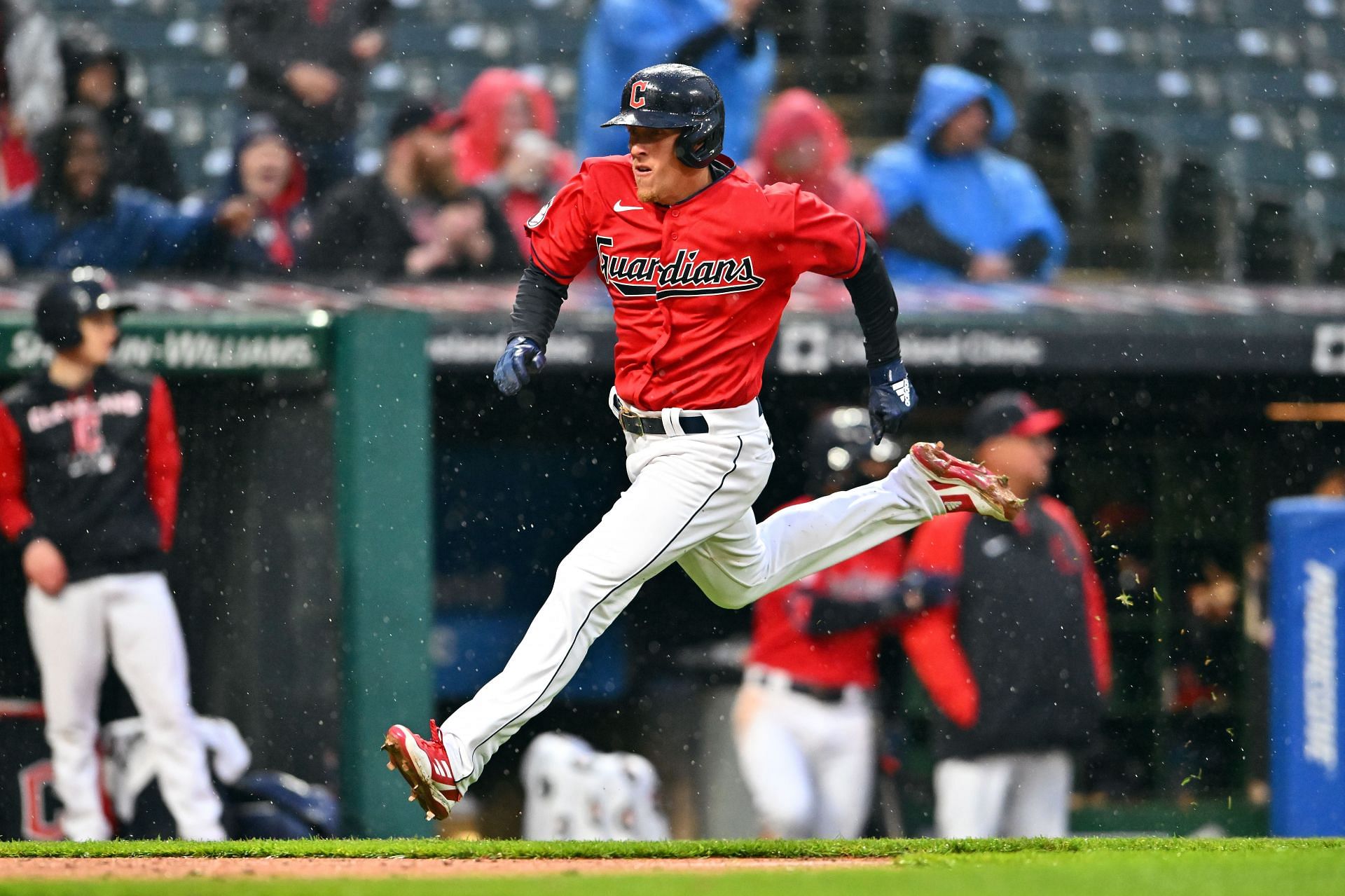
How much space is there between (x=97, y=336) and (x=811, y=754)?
8.76 ft

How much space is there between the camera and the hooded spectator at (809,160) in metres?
7.89

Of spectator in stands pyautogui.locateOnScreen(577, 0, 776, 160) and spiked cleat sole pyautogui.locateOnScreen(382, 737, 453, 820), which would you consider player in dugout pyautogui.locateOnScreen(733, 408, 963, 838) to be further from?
spiked cleat sole pyautogui.locateOnScreen(382, 737, 453, 820)

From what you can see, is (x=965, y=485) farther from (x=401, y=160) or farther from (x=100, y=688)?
(x=401, y=160)

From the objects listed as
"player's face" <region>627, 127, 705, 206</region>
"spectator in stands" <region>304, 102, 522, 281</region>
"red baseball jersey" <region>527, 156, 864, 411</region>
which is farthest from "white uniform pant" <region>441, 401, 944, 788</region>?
"spectator in stands" <region>304, 102, 522, 281</region>

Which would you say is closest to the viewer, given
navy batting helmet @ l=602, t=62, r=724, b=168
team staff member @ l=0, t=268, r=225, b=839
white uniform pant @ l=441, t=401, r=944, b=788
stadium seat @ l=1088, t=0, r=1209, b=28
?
white uniform pant @ l=441, t=401, r=944, b=788

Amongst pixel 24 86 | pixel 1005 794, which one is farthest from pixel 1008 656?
pixel 24 86

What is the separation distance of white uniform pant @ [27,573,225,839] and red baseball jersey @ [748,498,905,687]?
187 cm

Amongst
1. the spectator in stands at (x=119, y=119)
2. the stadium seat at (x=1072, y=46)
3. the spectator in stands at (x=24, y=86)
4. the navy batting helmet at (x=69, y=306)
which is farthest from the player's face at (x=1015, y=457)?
the spectator in stands at (x=24, y=86)

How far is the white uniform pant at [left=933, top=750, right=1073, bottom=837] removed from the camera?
20.8 ft

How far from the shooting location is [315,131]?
7.87 meters

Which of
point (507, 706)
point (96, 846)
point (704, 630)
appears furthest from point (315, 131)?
point (507, 706)

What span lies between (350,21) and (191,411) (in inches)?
95.1

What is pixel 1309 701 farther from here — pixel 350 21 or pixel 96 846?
pixel 350 21

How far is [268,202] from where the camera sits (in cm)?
762
